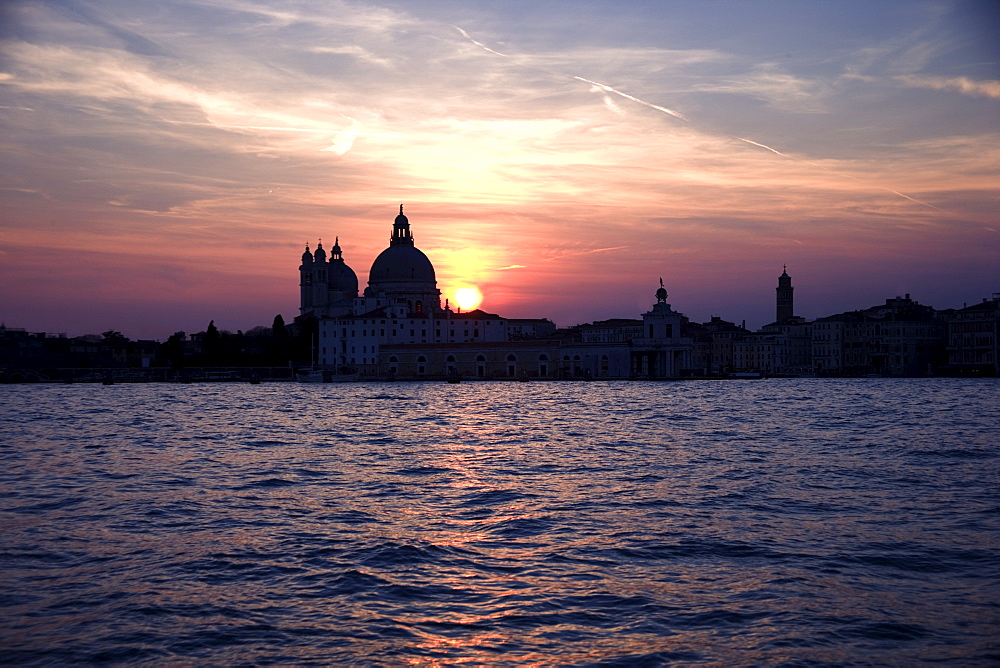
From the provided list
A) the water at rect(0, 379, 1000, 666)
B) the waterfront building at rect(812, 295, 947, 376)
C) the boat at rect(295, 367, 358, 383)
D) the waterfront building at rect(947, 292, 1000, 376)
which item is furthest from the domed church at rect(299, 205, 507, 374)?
the water at rect(0, 379, 1000, 666)

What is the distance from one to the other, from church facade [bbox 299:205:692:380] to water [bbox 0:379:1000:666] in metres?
65.6

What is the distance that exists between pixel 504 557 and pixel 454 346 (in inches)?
3036

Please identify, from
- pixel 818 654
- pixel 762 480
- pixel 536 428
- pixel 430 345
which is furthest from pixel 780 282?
pixel 818 654

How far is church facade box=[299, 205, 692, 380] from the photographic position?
8650 cm

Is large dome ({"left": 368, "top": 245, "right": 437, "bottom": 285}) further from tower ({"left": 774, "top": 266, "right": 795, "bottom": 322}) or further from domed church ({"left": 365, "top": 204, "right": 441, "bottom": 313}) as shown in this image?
tower ({"left": 774, "top": 266, "right": 795, "bottom": 322})

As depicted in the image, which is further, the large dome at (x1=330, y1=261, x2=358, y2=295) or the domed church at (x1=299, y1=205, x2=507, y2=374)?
the large dome at (x1=330, y1=261, x2=358, y2=295)

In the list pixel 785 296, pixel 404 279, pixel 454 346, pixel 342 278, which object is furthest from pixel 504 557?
pixel 785 296

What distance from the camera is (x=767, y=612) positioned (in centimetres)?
757

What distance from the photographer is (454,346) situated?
8650cm

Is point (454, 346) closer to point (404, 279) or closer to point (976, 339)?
point (404, 279)

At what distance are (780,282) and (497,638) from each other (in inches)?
5804

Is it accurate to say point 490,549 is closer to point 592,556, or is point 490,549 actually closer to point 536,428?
point 592,556

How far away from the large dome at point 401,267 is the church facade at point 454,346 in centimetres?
40

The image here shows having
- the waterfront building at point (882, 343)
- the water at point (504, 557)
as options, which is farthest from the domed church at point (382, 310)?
the water at point (504, 557)
